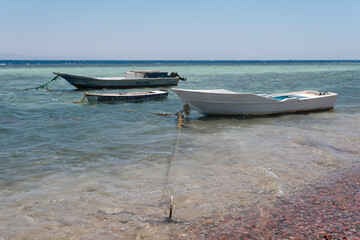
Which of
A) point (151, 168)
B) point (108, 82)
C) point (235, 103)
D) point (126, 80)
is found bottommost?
point (151, 168)

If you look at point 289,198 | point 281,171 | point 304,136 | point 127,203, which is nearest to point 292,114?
point 304,136

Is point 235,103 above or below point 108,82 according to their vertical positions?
below

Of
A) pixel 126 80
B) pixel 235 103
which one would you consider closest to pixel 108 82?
pixel 126 80

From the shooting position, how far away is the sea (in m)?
6.68

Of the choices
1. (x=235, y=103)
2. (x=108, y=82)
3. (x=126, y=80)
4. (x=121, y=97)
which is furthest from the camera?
(x=126, y=80)

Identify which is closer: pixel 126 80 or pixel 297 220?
pixel 297 220

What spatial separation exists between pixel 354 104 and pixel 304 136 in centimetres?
1253

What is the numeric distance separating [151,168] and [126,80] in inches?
992

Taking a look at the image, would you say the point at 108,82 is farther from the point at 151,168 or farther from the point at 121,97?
the point at 151,168

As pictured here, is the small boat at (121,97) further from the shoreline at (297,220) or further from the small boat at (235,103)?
the shoreline at (297,220)

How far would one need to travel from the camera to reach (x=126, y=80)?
3419cm

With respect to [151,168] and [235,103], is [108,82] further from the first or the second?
[151,168]

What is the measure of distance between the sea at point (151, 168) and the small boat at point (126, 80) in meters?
14.5

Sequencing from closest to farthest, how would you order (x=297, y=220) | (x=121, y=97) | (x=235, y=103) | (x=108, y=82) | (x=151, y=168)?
1. (x=297, y=220)
2. (x=151, y=168)
3. (x=235, y=103)
4. (x=121, y=97)
5. (x=108, y=82)
